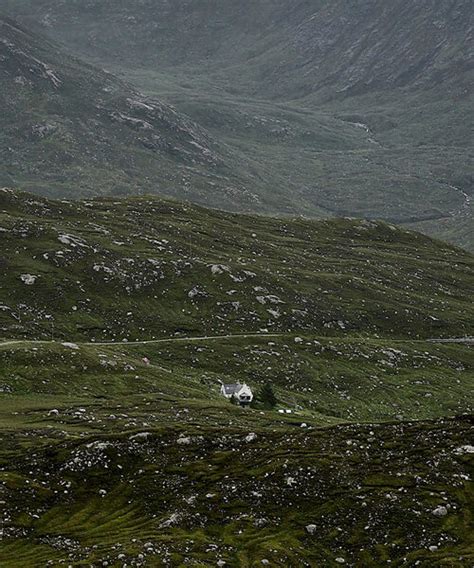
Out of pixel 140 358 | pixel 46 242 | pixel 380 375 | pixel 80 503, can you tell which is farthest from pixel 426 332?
pixel 80 503

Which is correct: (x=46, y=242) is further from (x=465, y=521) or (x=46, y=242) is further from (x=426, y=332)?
(x=465, y=521)

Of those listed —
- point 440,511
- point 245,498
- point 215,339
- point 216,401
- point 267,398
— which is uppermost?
point 440,511

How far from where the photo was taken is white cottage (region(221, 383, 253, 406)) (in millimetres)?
92756

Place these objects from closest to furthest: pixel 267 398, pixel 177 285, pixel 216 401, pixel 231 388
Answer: pixel 216 401 < pixel 267 398 < pixel 231 388 < pixel 177 285

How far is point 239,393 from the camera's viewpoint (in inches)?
3713

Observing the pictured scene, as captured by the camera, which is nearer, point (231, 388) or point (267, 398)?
point (267, 398)

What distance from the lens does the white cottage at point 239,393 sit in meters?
92.8

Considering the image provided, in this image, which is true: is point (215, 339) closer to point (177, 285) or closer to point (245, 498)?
point (177, 285)

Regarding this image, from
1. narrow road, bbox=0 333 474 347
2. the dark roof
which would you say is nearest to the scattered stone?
the dark roof

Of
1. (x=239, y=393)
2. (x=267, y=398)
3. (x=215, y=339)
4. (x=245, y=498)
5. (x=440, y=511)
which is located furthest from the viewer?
(x=215, y=339)

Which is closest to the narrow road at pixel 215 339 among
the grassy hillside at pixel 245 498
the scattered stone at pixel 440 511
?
the grassy hillside at pixel 245 498

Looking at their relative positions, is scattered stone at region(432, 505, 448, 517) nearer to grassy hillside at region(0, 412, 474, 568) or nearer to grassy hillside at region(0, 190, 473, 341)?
grassy hillside at region(0, 412, 474, 568)

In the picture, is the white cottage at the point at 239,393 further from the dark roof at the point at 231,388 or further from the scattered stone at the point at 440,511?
Answer: the scattered stone at the point at 440,511

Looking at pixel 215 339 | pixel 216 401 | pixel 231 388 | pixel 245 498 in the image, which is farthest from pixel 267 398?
pixel 245 498
